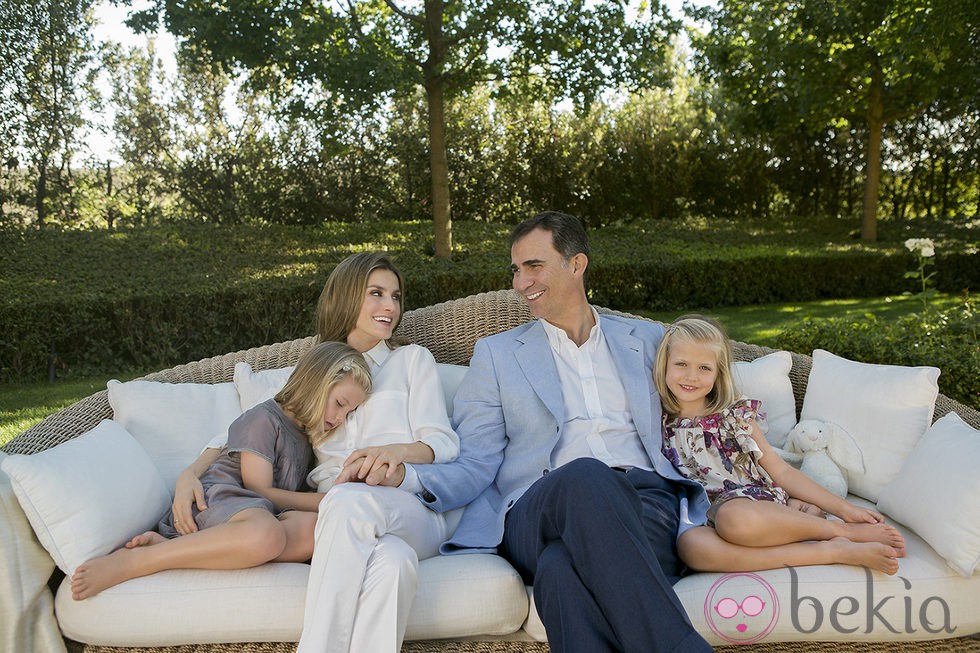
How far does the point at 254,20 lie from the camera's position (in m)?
7.88

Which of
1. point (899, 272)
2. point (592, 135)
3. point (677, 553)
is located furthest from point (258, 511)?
point (592, 135)

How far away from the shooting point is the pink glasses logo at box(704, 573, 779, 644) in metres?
2.58

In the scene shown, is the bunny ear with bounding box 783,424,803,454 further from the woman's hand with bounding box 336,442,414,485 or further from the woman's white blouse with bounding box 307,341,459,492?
the woman's hand with bounding box 336,442,414,485

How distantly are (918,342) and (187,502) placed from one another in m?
4.21

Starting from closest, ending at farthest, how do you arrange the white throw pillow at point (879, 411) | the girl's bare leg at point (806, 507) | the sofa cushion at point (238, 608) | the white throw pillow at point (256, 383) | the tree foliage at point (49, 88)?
the sofa cushion at point (238, 608), the girl's bare leg at point (806, 507), the white throw pillow at point (879, 411), the white throw pillow at point (256, 383), the tree foliage at point (49, 88)

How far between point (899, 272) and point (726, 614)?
33.5 feet

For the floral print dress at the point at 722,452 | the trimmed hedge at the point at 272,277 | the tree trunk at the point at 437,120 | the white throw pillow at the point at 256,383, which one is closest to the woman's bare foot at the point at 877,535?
the floral print dress at the point at 722,452

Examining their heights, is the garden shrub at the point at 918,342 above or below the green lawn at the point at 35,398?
above

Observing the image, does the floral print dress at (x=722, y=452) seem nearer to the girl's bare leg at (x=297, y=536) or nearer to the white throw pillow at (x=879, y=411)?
the white throw pillow at (x=879, y=411)

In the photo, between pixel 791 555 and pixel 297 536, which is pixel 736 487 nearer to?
pixel 791 555

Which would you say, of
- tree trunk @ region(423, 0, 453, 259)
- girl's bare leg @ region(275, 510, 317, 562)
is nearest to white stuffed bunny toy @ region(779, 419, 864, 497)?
girl's bare leg @ region(275, 510, 317, 562)

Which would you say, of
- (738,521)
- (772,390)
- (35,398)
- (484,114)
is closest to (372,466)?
(738,521)

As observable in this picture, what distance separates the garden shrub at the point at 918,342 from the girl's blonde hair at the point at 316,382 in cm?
325

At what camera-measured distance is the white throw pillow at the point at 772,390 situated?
3621 mm
